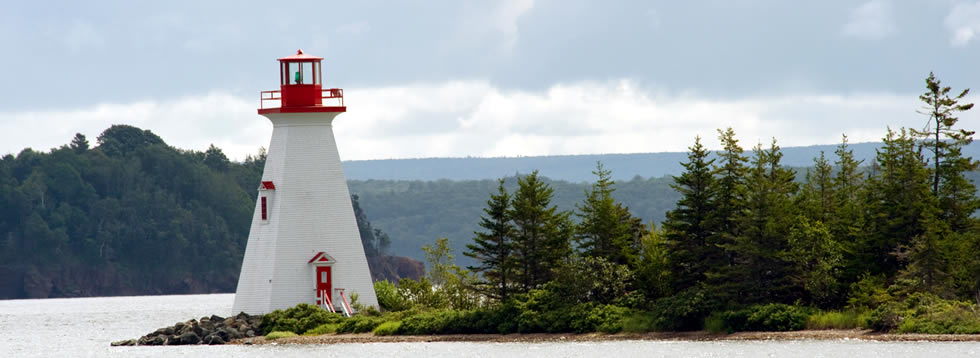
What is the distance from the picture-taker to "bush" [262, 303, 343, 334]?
47.7 metres

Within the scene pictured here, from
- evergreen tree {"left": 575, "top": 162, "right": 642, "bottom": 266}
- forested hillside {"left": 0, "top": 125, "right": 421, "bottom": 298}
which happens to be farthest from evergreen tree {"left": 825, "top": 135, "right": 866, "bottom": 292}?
forested hillside {"left": 0, "top": 125, "right": 421, "bottom": 298}


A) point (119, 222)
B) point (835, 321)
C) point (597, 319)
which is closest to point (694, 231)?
point (597, 319)

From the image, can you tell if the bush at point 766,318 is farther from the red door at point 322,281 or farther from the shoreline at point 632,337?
the red door at point 322,281

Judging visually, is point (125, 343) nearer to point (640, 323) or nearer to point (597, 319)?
point (597, 319)

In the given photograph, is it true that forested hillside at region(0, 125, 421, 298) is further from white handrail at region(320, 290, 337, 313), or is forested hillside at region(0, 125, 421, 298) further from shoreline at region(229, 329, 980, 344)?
shoreline at region(229, 329, 980, 344)

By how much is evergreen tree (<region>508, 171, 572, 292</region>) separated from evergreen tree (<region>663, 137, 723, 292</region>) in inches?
143

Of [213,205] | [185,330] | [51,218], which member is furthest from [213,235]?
[185,330]

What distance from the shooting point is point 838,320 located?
141 ft

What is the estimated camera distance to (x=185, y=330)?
162 feet

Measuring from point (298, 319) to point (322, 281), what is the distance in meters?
1.51

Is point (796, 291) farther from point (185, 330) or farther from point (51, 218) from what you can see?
point (51, 218)

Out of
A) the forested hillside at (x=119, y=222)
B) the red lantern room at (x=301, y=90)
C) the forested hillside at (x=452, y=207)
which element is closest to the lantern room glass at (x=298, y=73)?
the red lantern room at (x=301, y=90)

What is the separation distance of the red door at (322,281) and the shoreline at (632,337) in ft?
6.03

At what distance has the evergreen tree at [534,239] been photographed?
48.0 m
